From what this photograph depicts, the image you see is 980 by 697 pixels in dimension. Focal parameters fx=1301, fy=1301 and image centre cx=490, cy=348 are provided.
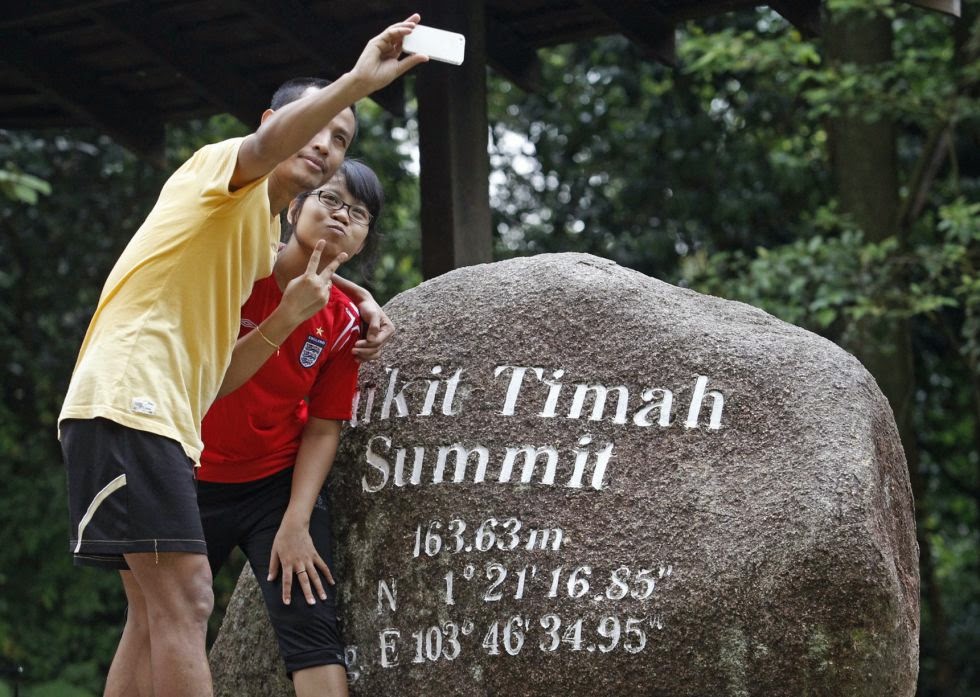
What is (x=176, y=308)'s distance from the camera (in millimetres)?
2539

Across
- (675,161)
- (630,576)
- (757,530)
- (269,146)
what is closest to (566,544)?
(630,576)

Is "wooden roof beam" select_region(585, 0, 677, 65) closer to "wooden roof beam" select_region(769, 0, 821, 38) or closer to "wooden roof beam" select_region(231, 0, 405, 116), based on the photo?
"wooden roof beam" select_region(769, 0, 821, 38)

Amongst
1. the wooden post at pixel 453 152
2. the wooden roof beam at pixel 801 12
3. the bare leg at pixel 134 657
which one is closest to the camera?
the bare leg at pixel 134 657

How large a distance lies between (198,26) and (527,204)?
13.5ft

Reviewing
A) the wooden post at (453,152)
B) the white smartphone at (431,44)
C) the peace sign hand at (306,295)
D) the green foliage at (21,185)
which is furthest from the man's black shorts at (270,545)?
the green foliage at (21,185)

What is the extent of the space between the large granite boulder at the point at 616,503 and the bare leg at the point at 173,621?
76 cm

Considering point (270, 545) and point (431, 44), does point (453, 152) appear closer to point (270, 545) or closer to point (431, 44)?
point (270, 545)

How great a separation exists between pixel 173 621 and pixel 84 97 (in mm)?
3259

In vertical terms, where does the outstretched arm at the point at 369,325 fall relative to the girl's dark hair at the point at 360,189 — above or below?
below

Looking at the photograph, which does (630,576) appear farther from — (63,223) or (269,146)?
(63,223)

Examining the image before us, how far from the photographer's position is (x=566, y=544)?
310cm

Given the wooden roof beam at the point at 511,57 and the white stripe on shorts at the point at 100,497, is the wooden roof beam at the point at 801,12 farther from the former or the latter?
the white stripe on shorts at the point at 100,497

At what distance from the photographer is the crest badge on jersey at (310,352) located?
3188 mm

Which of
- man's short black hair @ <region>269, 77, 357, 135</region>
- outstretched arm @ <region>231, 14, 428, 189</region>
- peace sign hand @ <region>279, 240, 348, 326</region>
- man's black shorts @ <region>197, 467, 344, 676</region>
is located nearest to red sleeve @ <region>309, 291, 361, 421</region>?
man's black shorts @ <region>197, 467, 344, 676</region>
